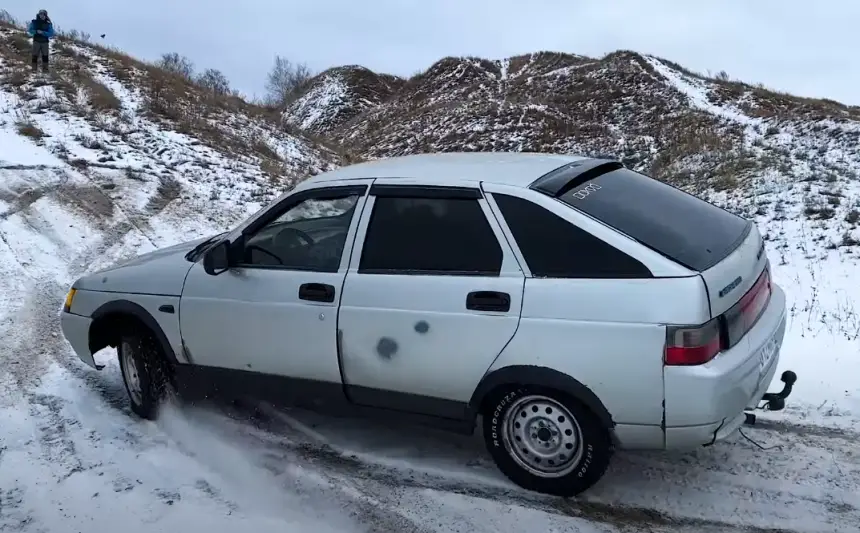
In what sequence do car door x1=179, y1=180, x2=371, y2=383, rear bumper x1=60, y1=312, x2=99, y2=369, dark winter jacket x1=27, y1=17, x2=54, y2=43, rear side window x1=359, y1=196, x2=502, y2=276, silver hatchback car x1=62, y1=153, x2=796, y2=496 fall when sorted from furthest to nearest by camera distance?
dark winter jacket x1=27, y1=17, x2=54, y2=43 < rear bumper x1=60, y1=312, x2=99, y2=369 < car door x1=179, y1=180, x2=371, y2=383 < rear side window x1=359, y1=196, x2=502, y2=276 < silver hatchback car x1=62, y1=153, x2=796, y2=496

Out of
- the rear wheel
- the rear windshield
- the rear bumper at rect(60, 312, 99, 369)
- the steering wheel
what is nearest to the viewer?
the rear windshield

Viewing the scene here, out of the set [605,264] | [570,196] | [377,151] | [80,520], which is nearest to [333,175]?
[570,196]

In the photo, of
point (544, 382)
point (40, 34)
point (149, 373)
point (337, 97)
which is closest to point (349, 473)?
point (544, 382)

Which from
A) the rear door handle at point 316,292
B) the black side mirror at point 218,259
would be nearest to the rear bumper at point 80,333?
the black side mirror at point 218,259

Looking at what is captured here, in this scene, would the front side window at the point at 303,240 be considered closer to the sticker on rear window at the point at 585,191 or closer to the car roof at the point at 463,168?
the car roof at the point at 463,168

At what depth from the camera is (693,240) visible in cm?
343

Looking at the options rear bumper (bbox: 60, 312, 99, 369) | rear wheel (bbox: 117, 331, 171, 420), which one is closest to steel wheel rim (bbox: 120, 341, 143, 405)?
rear wheel (bbox: 117, 331, 171, 420)

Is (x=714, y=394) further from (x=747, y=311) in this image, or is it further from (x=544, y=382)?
(x=544, y=382)

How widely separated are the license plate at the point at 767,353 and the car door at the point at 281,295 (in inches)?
83.7

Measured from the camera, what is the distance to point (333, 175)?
424cm

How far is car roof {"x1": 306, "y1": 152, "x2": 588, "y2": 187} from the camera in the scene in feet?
12.3

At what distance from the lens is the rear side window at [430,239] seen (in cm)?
353

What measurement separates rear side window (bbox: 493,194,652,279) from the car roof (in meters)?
0.19

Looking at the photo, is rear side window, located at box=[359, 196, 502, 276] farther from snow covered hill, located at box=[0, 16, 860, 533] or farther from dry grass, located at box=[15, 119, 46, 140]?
dry grass, located at box=[15, 119, 46, 140]
